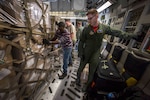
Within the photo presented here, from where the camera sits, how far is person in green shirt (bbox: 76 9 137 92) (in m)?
1.88

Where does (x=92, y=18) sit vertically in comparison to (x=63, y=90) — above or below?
above

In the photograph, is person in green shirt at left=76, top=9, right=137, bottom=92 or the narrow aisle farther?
the narrow aisle

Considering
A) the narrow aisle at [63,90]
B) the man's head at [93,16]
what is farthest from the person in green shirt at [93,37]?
the narrow aisle at [63,90]

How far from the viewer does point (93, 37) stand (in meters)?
1.93

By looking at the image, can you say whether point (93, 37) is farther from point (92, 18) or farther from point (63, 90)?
point (63, 90)

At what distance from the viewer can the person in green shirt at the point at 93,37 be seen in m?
1.88

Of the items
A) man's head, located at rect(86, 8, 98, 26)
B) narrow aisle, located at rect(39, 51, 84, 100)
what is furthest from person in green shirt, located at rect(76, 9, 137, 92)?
narrow aisle, located at rect(39, 51, 84, 100)

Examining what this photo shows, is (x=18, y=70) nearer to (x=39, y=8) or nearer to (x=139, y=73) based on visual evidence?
(x=39, y=8)

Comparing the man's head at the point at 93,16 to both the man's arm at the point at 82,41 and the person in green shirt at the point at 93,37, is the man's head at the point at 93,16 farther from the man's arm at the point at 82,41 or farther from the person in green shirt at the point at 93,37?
the man's arm at the point at 82,41

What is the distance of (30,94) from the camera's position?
1.78 m

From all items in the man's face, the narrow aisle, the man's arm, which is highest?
the man's face

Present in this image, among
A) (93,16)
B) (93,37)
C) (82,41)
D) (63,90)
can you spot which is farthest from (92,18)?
(63,90)

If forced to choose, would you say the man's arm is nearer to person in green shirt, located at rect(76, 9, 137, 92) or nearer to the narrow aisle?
person in green shirt, located at rect(76, 9, 137, 92)

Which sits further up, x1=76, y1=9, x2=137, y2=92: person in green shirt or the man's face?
the man's face
